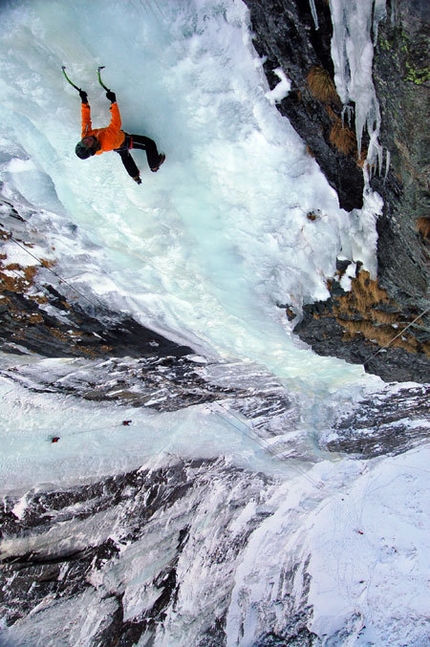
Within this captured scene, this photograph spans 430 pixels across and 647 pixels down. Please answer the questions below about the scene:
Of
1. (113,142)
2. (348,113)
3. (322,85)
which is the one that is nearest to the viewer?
(322,85)

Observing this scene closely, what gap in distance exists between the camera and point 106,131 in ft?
11.5

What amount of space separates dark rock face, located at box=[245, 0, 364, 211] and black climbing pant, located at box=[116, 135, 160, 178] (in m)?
1.25

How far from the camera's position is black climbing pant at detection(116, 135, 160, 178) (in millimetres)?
3824

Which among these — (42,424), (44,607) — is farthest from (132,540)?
(42,424)

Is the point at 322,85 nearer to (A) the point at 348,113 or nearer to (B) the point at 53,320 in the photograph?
(A) the point at 348,113

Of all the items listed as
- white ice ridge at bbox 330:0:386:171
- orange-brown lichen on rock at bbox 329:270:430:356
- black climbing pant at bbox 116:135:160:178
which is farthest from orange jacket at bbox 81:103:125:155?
orange-brown lichen on rock at bbox 329:270:430:356

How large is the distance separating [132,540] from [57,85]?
8.33 metres

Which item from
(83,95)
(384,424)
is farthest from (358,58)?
(384,424)

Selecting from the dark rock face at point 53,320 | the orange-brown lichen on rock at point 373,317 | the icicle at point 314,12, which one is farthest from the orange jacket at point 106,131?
the orange-brown lichen on rock at point 373,317

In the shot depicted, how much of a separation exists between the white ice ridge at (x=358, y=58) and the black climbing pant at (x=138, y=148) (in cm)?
176

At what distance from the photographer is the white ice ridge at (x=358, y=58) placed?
8.46 ft

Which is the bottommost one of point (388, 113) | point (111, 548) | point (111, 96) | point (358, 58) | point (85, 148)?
point (111, 548)

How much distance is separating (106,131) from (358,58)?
2067mm

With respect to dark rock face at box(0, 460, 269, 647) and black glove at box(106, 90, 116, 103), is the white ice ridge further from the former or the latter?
dark rock face at box(0, 460, 269, 647)
